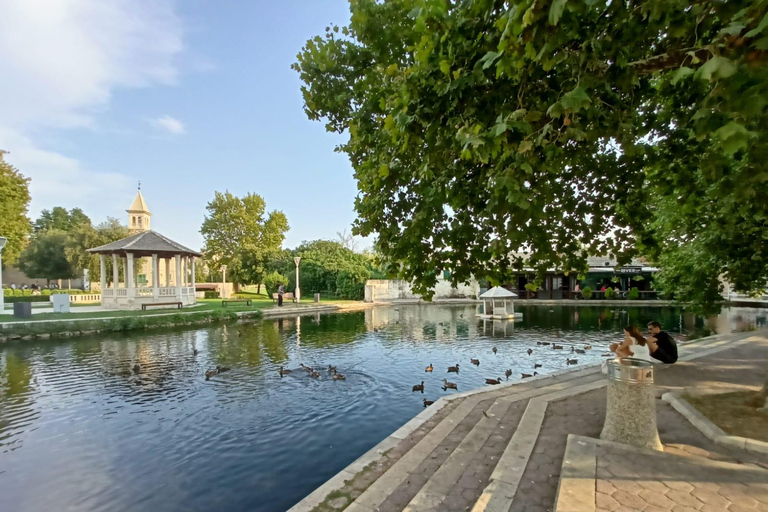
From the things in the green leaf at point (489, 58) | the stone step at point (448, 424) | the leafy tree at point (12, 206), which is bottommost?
the stone step at point (448, 424)

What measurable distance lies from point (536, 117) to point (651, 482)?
10.9 feet

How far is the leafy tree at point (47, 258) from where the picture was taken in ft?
147

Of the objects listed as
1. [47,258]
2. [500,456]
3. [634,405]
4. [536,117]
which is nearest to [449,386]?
[500,456]

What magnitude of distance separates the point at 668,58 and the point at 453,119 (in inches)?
68.0

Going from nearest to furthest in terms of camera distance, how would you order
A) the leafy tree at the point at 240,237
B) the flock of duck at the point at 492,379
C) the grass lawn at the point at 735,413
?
the grass lawn at the point at 735,413 < the flock of duck at the point at 492,379 < the leafy tree at the point at 240,237

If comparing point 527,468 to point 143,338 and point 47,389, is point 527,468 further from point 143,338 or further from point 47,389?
point 143,338

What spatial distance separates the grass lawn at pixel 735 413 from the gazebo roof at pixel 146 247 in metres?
26.7

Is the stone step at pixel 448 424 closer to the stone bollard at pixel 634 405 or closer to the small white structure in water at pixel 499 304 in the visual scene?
the stone bollard at pixel 634 405

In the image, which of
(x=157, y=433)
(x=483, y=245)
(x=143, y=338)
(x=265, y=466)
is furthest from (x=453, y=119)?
(x=143, y=338)

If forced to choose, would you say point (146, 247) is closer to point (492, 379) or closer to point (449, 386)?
point (449, 386)

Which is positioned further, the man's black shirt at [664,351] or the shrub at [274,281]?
the shrub at [274,281]

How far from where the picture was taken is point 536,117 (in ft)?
9.45

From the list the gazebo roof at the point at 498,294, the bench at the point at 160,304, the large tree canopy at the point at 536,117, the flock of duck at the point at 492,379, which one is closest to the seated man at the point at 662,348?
the large tree canopy at the point at 536,117

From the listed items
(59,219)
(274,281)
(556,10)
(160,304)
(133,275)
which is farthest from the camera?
(59,219)
